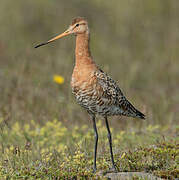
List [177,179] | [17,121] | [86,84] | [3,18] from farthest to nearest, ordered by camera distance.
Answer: [3,18]
[17,121]
[86,84]
[177,179]

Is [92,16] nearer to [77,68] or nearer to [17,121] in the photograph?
[17,121]

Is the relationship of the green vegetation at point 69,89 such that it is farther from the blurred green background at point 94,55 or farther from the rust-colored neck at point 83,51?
the rust-colored neck at point 83,51

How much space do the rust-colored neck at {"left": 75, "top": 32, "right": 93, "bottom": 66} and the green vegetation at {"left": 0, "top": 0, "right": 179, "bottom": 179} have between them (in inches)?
48.6

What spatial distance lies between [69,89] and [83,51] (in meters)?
3.55

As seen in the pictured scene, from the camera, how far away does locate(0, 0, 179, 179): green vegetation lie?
620 centimetres

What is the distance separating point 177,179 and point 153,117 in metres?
4.79

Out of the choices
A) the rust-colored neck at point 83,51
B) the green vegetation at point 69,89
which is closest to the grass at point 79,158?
the green vegetation at point 69,89

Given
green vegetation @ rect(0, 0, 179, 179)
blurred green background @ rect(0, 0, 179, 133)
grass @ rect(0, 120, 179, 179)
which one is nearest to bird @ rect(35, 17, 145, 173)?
grass @ rect(0, 120, 179, 179)

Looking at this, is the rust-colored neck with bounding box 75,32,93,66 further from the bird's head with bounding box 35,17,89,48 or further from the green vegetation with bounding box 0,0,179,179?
the green vegetation with bounding box 0,0,179,179

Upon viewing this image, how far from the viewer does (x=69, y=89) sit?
9.81 m

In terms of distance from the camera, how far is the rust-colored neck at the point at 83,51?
6246 millimetres

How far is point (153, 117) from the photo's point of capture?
10219mm

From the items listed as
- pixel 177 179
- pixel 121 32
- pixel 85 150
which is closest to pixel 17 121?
pixel 85 150

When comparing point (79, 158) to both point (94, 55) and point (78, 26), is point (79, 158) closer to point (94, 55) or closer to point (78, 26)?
point (78, 26)
